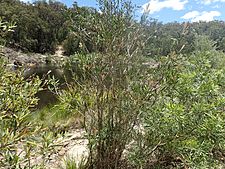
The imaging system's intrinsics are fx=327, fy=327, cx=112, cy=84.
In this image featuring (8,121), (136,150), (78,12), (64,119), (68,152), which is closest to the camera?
(8,121)

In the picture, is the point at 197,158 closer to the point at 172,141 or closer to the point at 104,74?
the point at 172,141

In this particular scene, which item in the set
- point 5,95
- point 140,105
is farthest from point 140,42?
point 5,95

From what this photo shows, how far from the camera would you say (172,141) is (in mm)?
3922

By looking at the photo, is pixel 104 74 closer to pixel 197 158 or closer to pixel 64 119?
pixel 197 158

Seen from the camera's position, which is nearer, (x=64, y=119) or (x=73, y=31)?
(x=73, y=31)

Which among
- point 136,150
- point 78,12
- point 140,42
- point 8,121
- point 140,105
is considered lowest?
point 136,150

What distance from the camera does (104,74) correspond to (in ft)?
13.8

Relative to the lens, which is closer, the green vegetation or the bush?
the bush

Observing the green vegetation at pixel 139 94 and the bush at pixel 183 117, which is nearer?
the bush at pixel 183 117

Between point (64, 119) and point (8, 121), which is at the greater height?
point (8, 121)

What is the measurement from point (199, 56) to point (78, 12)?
72.8 inches

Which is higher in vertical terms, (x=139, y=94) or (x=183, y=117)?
(x=139, y=94)

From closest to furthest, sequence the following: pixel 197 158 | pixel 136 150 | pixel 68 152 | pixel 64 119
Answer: pixel 197 158 → pixel 136 150 → pixel 68 152 → pixel 64 119

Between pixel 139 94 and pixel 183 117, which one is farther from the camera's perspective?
pixel 139 94
